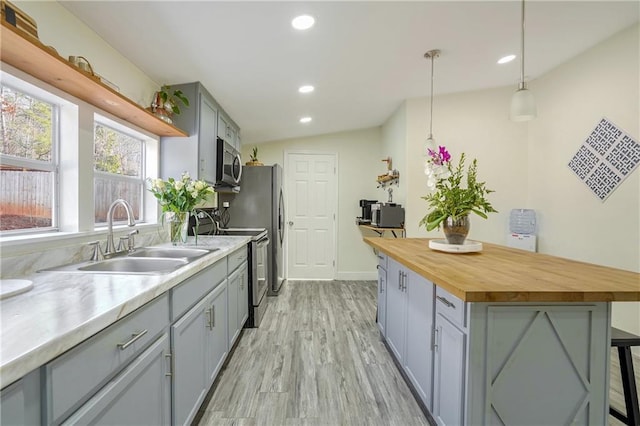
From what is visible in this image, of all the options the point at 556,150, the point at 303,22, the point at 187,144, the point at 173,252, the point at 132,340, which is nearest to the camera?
the point at 132,340

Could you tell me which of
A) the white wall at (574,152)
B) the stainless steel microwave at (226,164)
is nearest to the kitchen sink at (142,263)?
the stainless steel microwave at (226,164)

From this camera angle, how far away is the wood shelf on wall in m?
1.08

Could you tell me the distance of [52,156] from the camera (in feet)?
5.28

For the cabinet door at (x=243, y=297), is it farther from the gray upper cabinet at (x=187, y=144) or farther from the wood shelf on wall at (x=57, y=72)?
the wood shelf on wall at (x=57, y=72)

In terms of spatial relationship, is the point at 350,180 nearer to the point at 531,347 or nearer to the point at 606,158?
the point at 606,158

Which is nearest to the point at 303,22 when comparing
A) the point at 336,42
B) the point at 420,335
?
the point at 336,42

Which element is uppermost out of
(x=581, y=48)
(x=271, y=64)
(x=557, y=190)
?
(x=581, y=48)

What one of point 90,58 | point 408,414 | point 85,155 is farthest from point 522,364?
point 90,58

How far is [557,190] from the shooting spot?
342 cm

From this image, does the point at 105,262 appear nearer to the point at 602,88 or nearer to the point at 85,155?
the point at 85,155

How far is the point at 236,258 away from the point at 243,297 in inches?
19.2

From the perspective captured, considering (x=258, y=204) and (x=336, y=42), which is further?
(x=258, y=204)

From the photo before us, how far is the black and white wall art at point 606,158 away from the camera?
2.66 m

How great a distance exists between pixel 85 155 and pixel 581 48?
14.2ft
